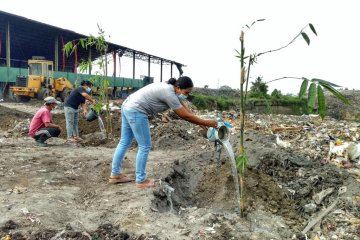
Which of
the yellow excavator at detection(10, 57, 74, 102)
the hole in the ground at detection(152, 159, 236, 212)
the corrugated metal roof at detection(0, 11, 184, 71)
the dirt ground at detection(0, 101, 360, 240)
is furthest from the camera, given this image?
the corrugated metal roof at detection(0, 11, 184, 71)

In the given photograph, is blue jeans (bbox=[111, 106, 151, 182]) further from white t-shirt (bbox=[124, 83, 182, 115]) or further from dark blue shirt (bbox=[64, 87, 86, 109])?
dark blue shirt (bbox=[64, 87, 86, 109])

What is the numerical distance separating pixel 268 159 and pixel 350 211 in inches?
71.6

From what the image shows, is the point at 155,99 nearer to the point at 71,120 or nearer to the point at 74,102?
A: the point at 74,102

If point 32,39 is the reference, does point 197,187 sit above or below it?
below

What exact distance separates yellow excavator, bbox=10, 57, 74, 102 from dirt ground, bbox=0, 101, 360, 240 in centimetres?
1126

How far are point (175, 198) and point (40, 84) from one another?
15268 mm

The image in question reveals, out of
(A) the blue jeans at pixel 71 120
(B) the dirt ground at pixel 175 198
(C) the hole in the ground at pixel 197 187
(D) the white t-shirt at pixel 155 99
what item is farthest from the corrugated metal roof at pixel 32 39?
(D) the white t-shirt at pixel 155 99

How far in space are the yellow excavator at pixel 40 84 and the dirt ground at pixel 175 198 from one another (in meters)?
11.3

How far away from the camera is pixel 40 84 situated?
1795 centimetres

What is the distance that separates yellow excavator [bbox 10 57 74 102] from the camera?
17828mm

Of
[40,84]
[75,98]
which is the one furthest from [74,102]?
[40,84]

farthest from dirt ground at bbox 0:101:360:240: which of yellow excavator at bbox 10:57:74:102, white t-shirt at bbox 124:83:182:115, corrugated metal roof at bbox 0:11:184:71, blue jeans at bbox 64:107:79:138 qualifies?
corrugated metal roof at bbox 0:11:184:71

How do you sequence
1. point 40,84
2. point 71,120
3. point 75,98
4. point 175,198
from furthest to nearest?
1. point 40,84
2. point 71,120
3. point 75,98
4. point 175,198

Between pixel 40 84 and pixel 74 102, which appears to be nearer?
pixel 74 102
